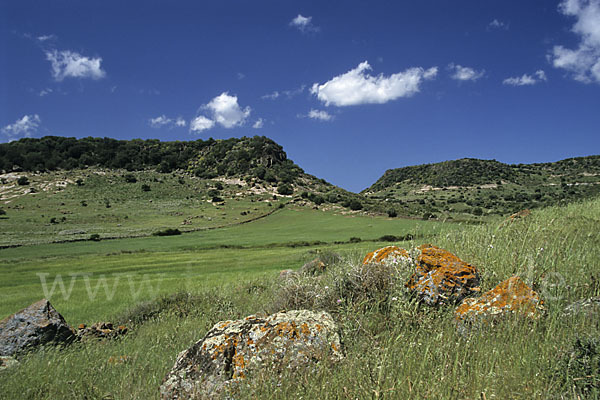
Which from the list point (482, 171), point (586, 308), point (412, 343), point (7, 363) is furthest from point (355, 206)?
point (412, 343)

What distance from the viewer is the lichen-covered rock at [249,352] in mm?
3295

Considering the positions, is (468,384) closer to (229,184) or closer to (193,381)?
(193,381)

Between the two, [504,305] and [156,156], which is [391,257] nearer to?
[504,305]

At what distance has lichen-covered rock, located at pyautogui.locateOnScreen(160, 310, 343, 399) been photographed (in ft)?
10.8

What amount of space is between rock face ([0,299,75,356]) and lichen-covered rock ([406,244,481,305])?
791 centimetres

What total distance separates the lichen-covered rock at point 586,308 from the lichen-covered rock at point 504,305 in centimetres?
27

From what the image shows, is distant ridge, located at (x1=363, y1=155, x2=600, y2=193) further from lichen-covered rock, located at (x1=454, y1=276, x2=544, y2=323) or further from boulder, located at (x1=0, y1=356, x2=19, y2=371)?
boulder, located at (x1=0, y1=356, x2=19, y2=371)

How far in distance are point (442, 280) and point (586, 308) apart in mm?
1571

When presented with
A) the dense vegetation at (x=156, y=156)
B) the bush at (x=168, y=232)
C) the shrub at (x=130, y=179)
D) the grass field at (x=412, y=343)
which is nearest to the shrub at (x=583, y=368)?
the grass field at (x=412, y=343)

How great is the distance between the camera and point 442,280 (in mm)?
4684

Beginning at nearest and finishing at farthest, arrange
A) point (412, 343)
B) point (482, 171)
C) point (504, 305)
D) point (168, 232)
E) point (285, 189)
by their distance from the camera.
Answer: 1. point (412, 343)
2. point (504, 305)
3. point (168, 232)
4. point (285, 189)
5. point (482, 171)

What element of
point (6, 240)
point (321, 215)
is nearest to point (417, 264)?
point (6, 240)

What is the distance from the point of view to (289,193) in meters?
80.6

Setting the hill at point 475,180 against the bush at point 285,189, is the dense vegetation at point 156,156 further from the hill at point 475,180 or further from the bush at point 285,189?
the hill at point 475,180
